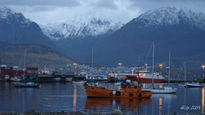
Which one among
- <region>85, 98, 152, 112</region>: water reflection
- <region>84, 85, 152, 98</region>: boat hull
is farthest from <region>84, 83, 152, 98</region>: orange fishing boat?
<region>85, 98, 152, 112</region>: water reflection

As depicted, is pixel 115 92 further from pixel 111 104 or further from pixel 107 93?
pixel 111 104

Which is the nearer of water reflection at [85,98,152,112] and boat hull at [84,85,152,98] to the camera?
water reflection at [85,98,152,112]

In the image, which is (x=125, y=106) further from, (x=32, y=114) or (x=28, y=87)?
(x=28, y=87)

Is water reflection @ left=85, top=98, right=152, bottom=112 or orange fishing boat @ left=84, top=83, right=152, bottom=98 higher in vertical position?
orange fishing boat @ left=84, top=83, right=152, bottom=98

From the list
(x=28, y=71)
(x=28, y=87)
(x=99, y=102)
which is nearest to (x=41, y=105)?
(x=99, y=102)

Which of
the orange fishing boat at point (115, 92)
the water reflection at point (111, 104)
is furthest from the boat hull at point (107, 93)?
the water reflection at point (111, 104)

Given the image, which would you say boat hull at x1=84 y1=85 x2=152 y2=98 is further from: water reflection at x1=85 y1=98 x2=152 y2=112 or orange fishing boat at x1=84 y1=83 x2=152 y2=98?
water reflection at x1=85 y1=98 x2=152 y2=112

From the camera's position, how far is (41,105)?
213ft

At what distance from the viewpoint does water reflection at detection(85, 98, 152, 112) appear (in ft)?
199

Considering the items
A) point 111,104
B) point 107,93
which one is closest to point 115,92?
point 107,93

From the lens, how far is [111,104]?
66.7 m

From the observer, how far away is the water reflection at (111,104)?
60.6m

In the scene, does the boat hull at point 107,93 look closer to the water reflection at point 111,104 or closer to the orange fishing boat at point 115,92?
the orange fishing boat at point 115,92

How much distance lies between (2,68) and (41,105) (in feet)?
405
